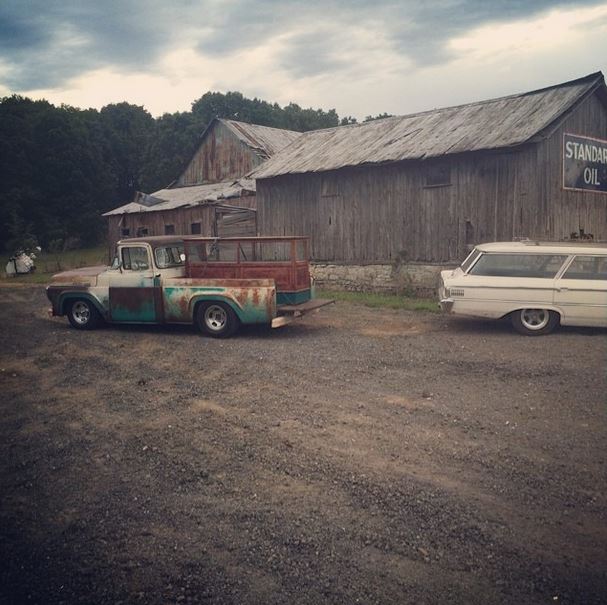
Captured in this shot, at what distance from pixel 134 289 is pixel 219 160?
71.1 feet

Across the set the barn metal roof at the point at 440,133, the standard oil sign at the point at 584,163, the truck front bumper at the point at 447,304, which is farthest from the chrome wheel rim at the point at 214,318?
the standard oil sign at the point at 584,163

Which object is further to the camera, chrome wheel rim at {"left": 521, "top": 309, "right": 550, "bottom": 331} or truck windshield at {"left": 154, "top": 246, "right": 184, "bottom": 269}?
truck windshield at {"left": 154, "top": 246, "right": 184, "bottom": 269}

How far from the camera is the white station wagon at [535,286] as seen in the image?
9891mm

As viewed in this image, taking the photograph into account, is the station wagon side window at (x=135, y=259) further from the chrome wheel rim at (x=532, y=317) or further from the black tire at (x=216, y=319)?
the chrome wheel rim at (x=532, y=317)

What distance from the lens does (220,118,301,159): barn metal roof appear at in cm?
2924

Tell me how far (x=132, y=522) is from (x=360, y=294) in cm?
1374

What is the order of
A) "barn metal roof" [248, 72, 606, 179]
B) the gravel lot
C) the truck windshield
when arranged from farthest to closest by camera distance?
"barn metal roof" [248, 72, 606, 179]
the truck windshield
the gravel lot

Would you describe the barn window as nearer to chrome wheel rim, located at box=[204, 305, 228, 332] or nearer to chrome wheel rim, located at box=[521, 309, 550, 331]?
chrome wheel rim, located at box=[521, 309, 550, 331]

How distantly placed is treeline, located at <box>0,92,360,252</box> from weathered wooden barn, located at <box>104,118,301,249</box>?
415 inches

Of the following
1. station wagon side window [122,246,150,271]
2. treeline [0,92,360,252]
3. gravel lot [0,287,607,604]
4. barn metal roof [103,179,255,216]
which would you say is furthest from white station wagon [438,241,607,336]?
treeline [0,92,360,252]

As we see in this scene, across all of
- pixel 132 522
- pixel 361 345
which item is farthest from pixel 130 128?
pixel 132 522

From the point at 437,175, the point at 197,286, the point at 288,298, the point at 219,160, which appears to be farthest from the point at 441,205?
the point at 219,160

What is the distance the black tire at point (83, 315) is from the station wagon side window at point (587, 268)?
31.4 ft

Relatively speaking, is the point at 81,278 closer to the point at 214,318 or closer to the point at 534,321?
the point at 214,318
